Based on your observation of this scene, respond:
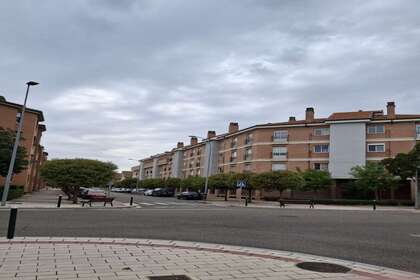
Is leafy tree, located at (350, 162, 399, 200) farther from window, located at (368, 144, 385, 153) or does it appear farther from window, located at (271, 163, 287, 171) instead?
window, located at (271, 163, 287, 171)

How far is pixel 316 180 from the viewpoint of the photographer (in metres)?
56.9

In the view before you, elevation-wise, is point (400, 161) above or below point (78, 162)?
above

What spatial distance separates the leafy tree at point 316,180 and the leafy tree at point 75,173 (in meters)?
32.2

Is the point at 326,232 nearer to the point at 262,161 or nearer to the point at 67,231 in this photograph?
the point at 67,231

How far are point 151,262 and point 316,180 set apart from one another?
51916 mm

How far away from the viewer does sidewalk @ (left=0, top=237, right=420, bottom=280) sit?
6598mm

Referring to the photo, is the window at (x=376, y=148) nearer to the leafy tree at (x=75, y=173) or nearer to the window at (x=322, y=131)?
the window at (x=322, y=131)

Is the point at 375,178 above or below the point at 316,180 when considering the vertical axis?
above

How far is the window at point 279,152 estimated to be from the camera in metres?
66.7

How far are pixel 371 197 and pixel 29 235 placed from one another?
55027 millimetres

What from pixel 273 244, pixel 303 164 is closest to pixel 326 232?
pixel 273 244

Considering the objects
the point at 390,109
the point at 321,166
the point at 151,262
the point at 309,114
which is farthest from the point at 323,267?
the point at 309,114

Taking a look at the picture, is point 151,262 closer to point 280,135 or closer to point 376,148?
point 376,148

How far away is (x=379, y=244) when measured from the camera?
461 inches
